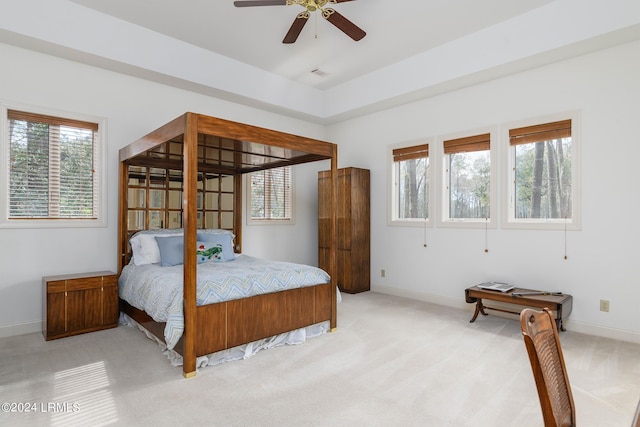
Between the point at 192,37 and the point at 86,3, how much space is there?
111 cm

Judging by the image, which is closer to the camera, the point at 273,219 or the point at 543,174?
the point at 543,174

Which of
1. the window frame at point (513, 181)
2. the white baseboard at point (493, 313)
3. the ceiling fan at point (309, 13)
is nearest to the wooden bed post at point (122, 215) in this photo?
the ceiling fan at point (309, 13)

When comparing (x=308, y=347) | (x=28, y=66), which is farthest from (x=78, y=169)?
(x=308, y=347)

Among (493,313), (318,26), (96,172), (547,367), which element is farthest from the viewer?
(493,313)

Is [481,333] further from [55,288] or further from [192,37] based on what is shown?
[192,37]

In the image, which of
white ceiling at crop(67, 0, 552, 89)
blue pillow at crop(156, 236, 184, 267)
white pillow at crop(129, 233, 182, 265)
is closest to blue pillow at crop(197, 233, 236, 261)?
blue pillow at crop(156, 236, 184, 267)

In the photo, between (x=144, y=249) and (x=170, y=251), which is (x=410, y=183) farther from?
(x=144, y=249)

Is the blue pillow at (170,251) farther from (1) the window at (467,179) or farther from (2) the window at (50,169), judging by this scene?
(1) the window at (467,179)

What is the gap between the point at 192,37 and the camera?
4441mm

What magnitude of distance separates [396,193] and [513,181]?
5.84 feet

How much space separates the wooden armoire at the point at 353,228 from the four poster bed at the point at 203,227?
1.51m

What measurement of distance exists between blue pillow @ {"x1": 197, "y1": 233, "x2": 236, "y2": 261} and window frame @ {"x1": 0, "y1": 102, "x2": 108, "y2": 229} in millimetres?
1151

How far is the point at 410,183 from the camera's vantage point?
5.61 metres

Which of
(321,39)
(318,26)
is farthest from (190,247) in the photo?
(321,39)
